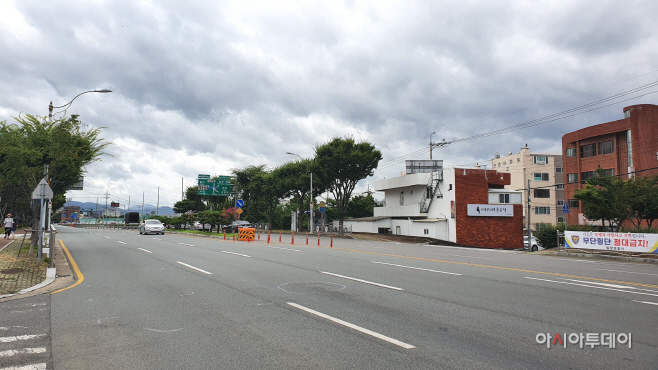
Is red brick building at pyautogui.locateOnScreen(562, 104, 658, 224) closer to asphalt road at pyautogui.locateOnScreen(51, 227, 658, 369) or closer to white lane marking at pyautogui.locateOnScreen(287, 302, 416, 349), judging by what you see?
asphalt road at pyautogui.locateOnScreen(51, 227, 658, 369)

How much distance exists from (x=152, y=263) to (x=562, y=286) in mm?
13030

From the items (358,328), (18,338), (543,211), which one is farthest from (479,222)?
(18,338)

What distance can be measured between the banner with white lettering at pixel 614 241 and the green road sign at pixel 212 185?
38495 mm

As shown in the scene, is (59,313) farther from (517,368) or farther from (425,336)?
(517,368)

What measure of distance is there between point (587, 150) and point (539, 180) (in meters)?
21.6

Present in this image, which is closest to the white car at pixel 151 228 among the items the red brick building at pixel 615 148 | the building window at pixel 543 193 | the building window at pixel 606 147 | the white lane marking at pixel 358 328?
the white lane marking at pixel 358 328

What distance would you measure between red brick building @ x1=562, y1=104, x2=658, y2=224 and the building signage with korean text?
28.3 ft

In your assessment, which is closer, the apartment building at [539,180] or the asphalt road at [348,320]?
the asphalt road at [348,320]

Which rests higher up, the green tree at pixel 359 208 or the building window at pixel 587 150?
the building window at pixel 587 150

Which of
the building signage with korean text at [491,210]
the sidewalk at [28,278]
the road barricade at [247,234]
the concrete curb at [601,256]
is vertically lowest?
the concrete curb at [601,256]

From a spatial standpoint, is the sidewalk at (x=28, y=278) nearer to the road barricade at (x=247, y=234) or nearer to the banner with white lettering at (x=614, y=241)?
the road barricade at (x=247, y=234)

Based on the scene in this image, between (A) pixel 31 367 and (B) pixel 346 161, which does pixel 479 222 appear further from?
(A) pixel 31 367

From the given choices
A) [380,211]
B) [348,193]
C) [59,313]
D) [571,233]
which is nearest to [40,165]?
[59,313]

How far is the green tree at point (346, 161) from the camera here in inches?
1767
